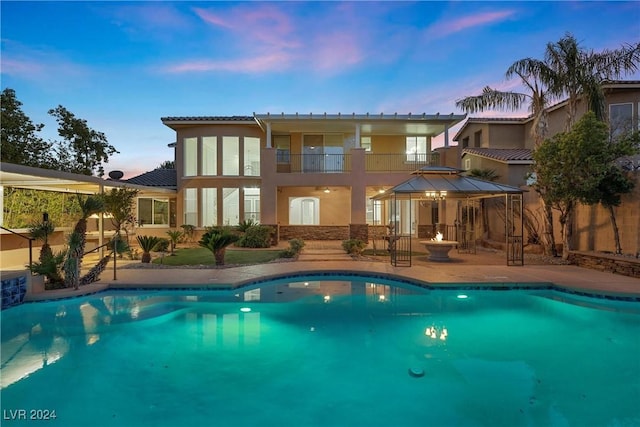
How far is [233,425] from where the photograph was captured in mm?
3875

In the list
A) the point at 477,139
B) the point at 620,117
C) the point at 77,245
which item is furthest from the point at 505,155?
the point at 77,245

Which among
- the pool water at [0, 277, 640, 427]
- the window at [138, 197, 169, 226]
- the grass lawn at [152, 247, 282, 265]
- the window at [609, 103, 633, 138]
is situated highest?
the window at [609, 103, 633, 138]

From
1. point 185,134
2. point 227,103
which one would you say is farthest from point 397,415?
point 227,103

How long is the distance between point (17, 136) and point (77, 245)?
18.0 metres

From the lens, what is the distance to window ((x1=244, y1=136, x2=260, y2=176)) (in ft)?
66.3

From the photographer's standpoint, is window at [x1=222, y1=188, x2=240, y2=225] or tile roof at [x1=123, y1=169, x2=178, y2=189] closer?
window at [x1=222, y1=188, x2=240, y2=225]

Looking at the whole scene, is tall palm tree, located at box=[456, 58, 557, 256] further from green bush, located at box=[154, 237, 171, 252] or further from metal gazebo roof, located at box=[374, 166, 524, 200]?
green bush, located at box=[154, 237, 171, 252]

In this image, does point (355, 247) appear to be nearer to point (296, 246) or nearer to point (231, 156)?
point (296, 246)

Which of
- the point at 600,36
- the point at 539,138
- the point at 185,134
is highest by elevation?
the point at 600,36

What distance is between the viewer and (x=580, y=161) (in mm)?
10633

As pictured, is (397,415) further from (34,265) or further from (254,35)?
(254,35)

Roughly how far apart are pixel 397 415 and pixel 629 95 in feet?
58.4

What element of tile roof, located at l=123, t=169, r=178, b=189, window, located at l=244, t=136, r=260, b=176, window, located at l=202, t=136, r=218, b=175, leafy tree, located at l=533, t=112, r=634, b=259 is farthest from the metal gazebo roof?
tile roof, located at l=123, t=169, r=178, b=189

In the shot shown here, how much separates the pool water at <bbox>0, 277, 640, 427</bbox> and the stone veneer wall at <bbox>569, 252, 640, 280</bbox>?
2663mm
